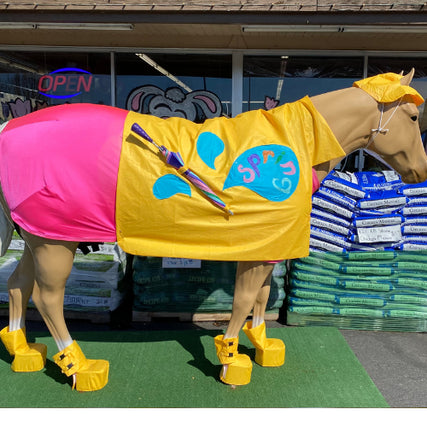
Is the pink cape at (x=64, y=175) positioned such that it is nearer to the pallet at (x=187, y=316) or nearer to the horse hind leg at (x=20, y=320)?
the horse hind leg at (x=20, y=320)

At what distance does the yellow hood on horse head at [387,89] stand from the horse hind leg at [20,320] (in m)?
2.41

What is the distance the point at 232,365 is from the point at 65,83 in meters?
4.71

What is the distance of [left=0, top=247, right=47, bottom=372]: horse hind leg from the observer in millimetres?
2783

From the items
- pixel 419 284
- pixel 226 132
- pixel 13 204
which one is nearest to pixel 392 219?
pixel 419 284

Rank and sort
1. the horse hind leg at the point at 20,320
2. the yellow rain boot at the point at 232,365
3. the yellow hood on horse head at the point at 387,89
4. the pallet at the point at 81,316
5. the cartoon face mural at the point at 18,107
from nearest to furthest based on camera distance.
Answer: the yellow hood on horse head at the point at 387,89 < the yellow rain boot at the point at 232,365 < the horse hind leg at the point at 20,320 < the pallet at the point at 81,316 < the cartoon face mural at the point at 18,107

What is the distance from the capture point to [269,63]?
5582 mm

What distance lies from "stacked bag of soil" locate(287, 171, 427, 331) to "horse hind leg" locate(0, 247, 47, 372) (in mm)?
2197

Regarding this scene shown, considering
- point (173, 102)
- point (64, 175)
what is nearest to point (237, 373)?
point (64, 175)

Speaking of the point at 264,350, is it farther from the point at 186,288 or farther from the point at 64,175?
the point at 64,175

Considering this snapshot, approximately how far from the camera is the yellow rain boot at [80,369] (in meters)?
2.52

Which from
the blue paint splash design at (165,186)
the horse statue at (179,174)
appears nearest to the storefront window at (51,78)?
the horse statue at (179,174)

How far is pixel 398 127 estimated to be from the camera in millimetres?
2453
